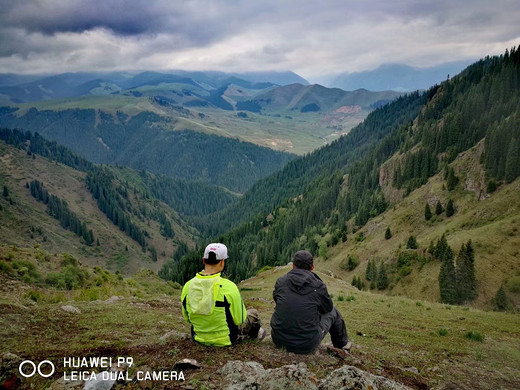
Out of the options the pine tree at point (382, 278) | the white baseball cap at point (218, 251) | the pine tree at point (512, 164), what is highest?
the pine tree at point (512, 164)

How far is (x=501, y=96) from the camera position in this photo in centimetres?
11688

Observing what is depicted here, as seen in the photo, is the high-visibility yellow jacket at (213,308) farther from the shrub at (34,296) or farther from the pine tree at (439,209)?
the pine tree at (439,209)

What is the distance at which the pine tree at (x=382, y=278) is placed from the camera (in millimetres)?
63750

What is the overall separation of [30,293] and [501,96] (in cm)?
14892

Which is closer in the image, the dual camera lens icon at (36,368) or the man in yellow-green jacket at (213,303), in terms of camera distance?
the dual camera lens icon at (36,368)

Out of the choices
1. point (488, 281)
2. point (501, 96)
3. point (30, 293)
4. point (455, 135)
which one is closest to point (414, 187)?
point (455, 135)

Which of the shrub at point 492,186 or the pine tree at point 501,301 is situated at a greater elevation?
the shrub at point 492,186

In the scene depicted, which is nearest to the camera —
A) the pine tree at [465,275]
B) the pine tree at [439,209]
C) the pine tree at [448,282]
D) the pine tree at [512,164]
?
the pine tree at [465,275]

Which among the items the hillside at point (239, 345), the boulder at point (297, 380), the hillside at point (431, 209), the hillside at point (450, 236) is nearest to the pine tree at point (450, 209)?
the hillside at point (431, 209)

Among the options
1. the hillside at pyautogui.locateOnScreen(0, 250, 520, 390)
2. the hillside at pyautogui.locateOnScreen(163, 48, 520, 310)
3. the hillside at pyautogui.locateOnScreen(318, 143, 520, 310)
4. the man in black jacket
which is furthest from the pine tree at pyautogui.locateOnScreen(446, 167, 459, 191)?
the man in black jacket

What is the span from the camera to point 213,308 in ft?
34.2

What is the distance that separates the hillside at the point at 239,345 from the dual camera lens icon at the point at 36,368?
18cm

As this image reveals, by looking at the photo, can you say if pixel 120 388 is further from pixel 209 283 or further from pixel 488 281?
pixel 488 281

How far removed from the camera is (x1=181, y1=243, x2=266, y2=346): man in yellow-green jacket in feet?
34.3
